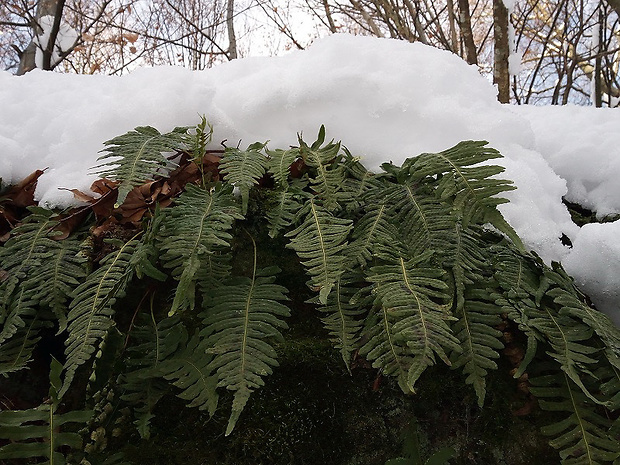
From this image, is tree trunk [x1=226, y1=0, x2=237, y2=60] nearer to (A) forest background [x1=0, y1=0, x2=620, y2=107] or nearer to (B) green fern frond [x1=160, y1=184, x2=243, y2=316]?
(A) forest background [x1=0, y1=0, x2=620, y2=107]

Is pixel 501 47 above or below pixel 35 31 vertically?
below

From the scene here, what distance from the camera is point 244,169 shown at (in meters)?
1.09

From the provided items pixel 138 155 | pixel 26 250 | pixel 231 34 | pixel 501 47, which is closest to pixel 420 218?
pixel 138 155

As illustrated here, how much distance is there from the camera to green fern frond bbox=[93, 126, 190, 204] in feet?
3.32

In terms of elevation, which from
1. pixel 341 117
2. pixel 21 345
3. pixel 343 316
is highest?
pixel 341 117

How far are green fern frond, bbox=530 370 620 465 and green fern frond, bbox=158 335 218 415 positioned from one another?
0.64 meters

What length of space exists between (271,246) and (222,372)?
1.45ft

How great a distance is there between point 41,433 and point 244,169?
68 cm

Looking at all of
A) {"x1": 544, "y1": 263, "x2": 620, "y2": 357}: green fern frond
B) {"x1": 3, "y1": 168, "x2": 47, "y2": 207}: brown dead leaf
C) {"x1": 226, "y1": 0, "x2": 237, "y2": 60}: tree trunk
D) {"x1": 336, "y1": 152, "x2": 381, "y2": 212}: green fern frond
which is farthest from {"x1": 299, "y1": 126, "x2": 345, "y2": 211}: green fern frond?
{"x1": 226, "y1": 0, "x2": 237, "y2": 60}: tree trunk

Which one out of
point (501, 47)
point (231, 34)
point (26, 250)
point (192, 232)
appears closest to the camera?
point (192, 232)

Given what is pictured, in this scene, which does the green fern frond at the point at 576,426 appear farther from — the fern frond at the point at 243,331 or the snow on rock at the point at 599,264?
the fern frond at the point at 243,331

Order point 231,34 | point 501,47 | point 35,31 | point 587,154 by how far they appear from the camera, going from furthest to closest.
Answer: point 231,34, point 35,31, point 501,47, point 587,154

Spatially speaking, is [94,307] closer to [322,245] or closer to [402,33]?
[322,245]

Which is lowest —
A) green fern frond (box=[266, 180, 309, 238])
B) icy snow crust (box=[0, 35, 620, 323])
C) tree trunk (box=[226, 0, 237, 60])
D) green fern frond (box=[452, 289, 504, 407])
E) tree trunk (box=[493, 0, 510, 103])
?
green fern frond (box=[452, 289, 504, 407])
